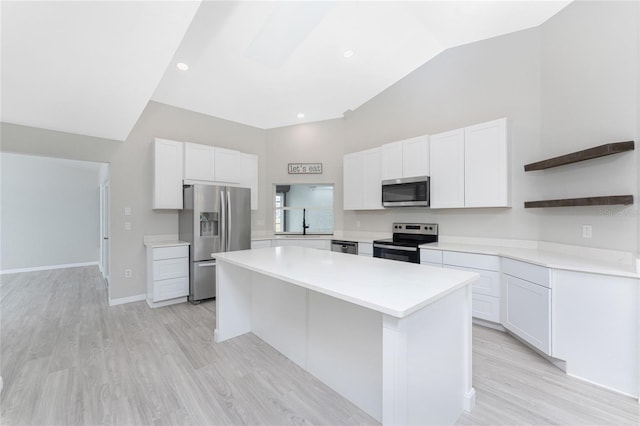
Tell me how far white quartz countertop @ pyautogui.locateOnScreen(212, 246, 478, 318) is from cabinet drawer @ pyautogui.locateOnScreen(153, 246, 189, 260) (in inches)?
65.6

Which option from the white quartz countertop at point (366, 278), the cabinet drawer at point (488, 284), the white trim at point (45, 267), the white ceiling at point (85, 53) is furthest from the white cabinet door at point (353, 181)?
the white trim at point (45, 267)

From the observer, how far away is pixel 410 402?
1295 millimetres

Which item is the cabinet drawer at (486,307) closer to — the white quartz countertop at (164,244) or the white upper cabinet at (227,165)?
the white quartz countertop at (164,244)

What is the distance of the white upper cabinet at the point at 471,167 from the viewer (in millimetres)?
3062

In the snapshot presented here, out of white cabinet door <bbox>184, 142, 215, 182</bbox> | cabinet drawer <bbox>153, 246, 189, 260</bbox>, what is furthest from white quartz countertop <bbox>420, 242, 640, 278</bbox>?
white cabinet door <bbox>184, 142, 215, 182</bbox>

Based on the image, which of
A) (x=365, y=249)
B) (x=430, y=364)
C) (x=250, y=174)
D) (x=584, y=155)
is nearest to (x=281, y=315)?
(x=430, y=364)

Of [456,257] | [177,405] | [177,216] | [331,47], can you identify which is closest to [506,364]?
[456,257]

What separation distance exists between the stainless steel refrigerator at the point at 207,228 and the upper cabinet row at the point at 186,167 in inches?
7.8

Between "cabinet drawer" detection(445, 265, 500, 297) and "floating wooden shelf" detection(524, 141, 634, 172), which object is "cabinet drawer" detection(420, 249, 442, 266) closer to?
"cabinet drawer" detection(445, 265, 500, 297)

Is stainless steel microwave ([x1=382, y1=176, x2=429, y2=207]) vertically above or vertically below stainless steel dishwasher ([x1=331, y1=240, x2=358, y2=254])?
above

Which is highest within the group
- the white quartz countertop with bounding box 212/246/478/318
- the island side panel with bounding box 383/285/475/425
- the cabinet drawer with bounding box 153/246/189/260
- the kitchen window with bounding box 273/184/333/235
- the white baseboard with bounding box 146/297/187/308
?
the kitchen window with bounding box 273/184/333/235

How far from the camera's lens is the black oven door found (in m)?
3.45

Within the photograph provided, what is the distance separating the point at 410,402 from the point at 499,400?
3.17 ft

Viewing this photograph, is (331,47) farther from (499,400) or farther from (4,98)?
(499,400)
